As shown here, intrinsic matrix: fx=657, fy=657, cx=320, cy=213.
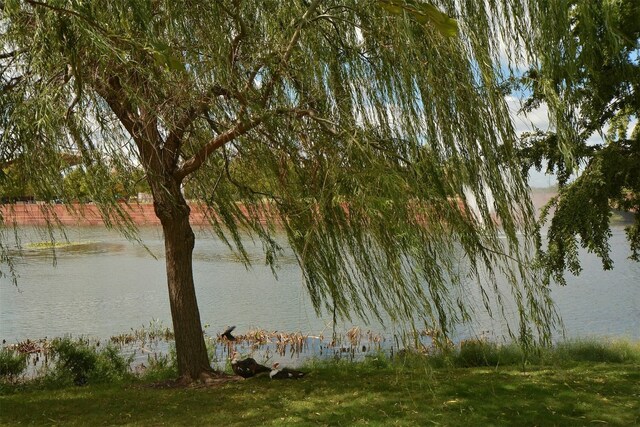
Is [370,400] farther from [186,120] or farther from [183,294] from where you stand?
[186,120]

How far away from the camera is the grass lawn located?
13.2 ft

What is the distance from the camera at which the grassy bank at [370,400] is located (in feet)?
13.2

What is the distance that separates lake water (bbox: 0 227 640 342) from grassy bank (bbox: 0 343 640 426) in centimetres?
128

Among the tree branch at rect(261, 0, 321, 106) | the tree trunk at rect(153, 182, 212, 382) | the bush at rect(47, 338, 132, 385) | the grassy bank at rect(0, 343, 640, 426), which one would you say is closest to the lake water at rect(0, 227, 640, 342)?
the tree trunk at rect(153, 182, 212, 382)

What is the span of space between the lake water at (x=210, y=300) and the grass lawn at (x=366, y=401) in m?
1.30

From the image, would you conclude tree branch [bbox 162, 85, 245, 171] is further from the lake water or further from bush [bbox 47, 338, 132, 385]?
→ bush [bbox 47, 338, 132, 385]

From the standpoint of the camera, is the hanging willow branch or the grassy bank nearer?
the hanging willow branch

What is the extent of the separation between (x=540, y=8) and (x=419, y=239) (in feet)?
4.58

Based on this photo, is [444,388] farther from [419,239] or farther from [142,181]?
[142,181]

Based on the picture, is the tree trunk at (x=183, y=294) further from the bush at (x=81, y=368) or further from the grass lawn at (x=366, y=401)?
the bush at (x=81, y=368)

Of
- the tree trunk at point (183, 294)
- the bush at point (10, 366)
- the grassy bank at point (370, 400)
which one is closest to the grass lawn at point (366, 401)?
the grassy bank at point (370, 400)

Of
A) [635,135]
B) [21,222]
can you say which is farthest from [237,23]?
[635,135]

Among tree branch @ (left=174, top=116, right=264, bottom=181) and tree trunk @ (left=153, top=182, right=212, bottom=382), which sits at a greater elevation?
tree branch @ (left=174, top=116, right=264, bottom=181)

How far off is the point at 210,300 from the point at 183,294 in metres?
5.01
